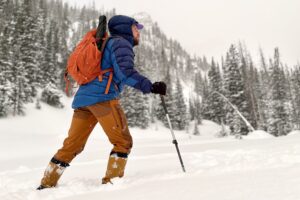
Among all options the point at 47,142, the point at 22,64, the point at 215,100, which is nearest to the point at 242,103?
the point at 215,100

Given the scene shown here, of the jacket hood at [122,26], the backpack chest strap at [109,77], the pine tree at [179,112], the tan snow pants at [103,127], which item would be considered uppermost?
the pine tree at [179,112]

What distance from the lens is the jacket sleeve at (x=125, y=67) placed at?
129 inches

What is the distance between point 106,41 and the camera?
134 inches

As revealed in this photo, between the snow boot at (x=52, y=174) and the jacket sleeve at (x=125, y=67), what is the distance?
123 cm

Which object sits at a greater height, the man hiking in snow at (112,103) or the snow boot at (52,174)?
the man hiking in snow at (112,103)

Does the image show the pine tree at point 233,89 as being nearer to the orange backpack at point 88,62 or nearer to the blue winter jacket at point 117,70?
the blue winter jacket at point 117,70

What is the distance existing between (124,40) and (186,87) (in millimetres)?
128216

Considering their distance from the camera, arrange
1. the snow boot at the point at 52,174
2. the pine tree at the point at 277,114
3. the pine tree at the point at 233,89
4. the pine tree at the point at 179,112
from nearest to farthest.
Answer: the snow boot at the point at 52,174 → the pine tree at the point at 233,89 → the pine tree at the point at 277,114 → the pine tree at the point at 179,112

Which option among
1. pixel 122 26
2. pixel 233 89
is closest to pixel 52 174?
pixel 122 26

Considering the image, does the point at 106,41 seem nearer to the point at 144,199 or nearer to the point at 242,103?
the point at 144,199

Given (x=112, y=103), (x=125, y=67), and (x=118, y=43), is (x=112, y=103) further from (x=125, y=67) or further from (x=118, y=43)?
(x=118, y=43)

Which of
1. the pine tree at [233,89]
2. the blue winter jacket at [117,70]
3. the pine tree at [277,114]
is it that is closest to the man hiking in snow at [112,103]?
the blue winter jacket at [117,70]

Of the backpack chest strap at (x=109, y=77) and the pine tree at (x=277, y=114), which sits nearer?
the backpack chest strap at (x=109, y=77)

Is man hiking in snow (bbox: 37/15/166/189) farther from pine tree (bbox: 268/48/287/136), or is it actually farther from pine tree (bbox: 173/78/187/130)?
pine tree (bbox: 173/78/187/130)
